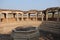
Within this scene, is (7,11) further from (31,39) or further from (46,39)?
(31,39)

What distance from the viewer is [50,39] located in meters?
13.9

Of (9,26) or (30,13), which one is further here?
(30,13)

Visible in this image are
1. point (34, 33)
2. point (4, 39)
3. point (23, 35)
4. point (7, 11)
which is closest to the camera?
point (23, 35)

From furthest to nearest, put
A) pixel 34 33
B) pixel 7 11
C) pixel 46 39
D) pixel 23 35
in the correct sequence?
pixel 7 11, pixel 46 39, pixel 34 33, pixel 23 35

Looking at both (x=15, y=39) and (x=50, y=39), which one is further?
(x=50, y=39)

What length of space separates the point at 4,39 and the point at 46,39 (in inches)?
185

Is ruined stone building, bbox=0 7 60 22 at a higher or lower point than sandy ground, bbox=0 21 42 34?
higher

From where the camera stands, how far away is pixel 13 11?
3706 cm

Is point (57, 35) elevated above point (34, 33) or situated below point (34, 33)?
below

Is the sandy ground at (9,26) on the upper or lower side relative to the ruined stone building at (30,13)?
lower

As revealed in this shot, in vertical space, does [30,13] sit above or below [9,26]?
above

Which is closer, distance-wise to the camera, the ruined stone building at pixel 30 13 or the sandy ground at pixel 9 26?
the sandy ground at pixel 9 26

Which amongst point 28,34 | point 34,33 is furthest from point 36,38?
point 28,34

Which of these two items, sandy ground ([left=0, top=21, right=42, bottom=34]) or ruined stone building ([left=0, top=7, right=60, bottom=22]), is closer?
sandy ground ([left=0, top=21, right=42, bottom=34])
